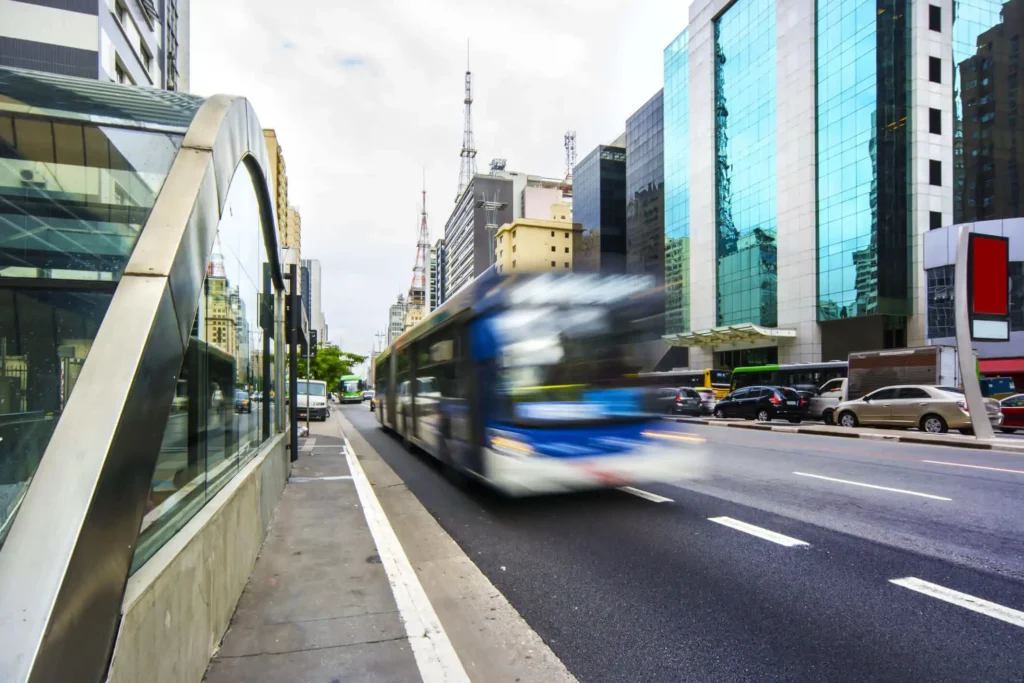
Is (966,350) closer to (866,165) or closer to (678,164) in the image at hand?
(866,165)

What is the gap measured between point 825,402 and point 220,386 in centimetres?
2552

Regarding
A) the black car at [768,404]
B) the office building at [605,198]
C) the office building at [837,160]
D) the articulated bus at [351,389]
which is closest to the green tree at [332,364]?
the articulated bus at [351,389]

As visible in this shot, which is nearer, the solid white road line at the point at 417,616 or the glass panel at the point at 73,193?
the glass panel at the point at 73,193

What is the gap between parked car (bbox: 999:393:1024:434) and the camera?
19188 millimetres

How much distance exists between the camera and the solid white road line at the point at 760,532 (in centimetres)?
589

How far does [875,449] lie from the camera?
14.1 m

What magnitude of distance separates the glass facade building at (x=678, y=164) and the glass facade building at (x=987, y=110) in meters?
20.2

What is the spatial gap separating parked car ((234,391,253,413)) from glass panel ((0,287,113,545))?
2851 millimetres

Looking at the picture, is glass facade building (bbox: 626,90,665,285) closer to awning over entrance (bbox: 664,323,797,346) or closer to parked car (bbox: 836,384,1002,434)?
awning over entrance (bbox: 664,323,797,346)

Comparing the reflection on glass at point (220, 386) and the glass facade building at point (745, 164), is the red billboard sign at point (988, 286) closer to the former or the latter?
the reflection on glass at point (220, 386)

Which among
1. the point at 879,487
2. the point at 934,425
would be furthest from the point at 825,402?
the point at 879,487

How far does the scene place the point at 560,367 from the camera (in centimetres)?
746

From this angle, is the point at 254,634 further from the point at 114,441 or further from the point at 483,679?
the point at 114,441

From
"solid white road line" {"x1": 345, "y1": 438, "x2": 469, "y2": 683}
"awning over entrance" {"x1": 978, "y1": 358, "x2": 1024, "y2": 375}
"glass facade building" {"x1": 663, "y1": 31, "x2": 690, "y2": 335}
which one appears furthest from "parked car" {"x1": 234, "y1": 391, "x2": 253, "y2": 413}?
"glass facade building" {"x1": 663, "y1": 31, "x2": 690, "y2": 335}
